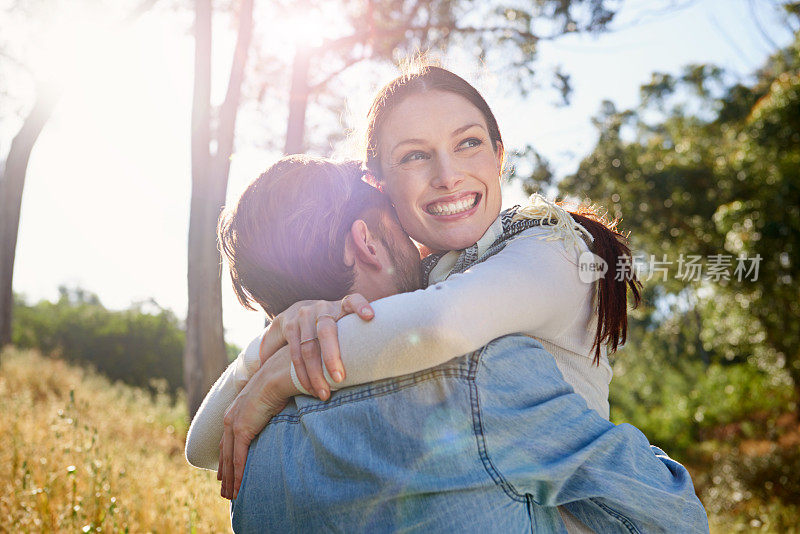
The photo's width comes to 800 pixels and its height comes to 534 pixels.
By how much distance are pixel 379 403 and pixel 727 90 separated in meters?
15.0

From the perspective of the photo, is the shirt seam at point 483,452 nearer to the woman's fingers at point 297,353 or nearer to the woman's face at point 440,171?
the woman's fingers at point 297,353

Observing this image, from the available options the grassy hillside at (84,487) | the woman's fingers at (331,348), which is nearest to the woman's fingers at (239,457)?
the woman's fingers at (331,348)

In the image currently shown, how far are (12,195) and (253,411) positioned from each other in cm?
1214

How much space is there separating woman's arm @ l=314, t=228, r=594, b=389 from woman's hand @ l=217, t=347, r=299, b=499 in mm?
194

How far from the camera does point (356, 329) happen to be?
148 cm

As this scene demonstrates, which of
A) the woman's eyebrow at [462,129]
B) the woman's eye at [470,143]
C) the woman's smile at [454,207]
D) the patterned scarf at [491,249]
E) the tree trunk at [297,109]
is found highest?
the tree trunk at [297,109]

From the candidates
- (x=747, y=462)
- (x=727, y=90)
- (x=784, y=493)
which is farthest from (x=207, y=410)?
(x=727, y=90)

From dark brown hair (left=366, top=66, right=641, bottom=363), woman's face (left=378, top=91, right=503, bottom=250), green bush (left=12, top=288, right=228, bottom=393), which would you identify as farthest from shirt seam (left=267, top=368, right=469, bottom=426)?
green bush (left=12, top=288, right=228, bottom=393)

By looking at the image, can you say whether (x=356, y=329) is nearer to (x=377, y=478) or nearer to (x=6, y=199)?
(x=377, y=478)

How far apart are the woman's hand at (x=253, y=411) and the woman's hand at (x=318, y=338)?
8cm

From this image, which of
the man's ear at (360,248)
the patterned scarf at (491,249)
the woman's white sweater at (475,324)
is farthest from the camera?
the patterned scarf at (491,249)

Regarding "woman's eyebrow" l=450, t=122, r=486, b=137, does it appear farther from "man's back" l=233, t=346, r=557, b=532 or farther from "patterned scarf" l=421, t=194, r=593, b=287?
"man's back" l=233, t=346, r=557, b=532

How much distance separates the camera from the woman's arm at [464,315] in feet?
4.52

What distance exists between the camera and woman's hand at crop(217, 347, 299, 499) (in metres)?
1.59
